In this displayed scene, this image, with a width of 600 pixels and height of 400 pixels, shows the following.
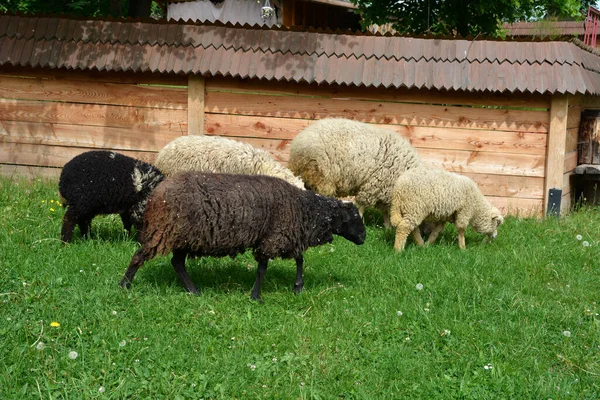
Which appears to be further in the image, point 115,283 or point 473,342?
point 115,283

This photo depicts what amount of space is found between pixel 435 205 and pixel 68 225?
12.9ft

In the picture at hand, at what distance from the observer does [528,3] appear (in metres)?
13.2

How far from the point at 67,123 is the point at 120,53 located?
135 centimetres

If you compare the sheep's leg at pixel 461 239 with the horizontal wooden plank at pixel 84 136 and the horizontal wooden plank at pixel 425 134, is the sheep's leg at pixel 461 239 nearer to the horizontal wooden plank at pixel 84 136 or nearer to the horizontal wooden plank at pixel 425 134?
the horizontal wooden plank at pixel 425 134

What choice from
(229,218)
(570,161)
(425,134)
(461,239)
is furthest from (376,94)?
(229,218)

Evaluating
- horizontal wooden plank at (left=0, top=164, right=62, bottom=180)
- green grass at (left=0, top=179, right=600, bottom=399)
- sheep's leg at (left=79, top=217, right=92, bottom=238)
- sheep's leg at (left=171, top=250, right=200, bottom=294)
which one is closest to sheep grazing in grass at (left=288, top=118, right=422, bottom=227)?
green grass at (left=0, top=179, right=600, bottom=399)

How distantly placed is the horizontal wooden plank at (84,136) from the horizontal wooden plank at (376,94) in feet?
3.51

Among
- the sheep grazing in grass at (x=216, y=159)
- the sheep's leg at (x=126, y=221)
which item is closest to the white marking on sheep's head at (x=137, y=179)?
the sheep's leg at (x=126, y=221)

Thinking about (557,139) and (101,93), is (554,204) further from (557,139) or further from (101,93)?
(101,93)

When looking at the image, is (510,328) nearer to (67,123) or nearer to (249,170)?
(249,170)

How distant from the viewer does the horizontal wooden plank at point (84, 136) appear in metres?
9.65

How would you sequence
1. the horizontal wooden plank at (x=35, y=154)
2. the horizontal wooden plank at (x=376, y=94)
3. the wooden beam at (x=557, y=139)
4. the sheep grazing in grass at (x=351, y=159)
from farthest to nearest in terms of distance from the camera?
the horizontal wooden plank at (x=35, y=154) → the horizontal wooden plank at (x=376, y=94) → the wooden beam at (x=557, y=139) → the sheep grazing in grass at (x=351, y=159)

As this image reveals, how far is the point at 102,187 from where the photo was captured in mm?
6746

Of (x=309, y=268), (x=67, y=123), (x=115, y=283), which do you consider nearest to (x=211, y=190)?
(x=115, y=283)
